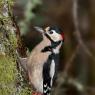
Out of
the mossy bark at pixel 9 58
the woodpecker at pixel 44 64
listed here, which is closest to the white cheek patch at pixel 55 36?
the woodpecker at pixel 44 64

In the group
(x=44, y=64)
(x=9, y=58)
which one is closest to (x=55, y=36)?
(x=44, y=64)

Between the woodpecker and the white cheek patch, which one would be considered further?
the white cheek patch

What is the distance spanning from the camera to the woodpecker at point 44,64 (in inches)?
187

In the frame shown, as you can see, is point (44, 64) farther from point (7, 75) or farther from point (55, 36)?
point (7, 75)

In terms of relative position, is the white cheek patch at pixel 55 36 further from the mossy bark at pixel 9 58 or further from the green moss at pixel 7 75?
the green moss at pixel 7 75

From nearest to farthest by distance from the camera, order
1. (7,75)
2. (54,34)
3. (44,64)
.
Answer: (7,75) → (44,64) → (54,34)

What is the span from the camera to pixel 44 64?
4.79m

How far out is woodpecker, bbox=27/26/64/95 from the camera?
4.74 meters

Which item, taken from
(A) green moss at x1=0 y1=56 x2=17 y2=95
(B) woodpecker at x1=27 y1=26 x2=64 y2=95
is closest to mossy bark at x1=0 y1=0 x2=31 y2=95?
(A) green moss at x1=0 y1=56 x2=17 y2=95

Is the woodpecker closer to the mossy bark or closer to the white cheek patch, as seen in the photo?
the white cheek patch

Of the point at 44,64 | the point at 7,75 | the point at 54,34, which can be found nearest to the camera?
the point at 7,75

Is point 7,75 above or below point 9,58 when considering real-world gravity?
below

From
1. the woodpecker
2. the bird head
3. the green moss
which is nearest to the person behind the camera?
the green moss

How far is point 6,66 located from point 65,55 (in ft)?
16.5
